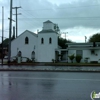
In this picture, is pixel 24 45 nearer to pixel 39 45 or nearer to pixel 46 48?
pixel 39 45

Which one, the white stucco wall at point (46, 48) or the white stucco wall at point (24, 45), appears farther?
the white stucco wall at point (24, 45)

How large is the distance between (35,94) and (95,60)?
1373 inches

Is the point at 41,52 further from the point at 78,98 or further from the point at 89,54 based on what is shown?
the point at 78,98

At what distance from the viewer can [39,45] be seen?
45969mm

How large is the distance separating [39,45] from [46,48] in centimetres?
183

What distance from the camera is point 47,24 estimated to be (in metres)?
47.7

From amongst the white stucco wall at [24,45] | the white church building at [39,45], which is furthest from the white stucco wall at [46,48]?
the white stucco wall at [24,45]

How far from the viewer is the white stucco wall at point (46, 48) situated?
45281 millimetres

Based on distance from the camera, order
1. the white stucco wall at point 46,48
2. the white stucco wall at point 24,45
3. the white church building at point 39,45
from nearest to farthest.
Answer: the white stucco wall at point 46,48 → the white church building at point 39,45 → the white stucco wall at point 24,45

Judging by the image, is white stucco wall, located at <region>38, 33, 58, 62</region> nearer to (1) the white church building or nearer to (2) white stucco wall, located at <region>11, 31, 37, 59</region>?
(1) the white church building

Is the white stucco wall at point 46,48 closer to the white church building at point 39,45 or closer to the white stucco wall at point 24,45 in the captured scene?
the white church building at point 39,45

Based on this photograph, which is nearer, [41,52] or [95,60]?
[95,60]

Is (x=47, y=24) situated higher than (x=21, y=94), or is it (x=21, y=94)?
(x=47, y=24)

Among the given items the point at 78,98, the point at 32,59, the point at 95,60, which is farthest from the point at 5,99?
the point at 32,59
